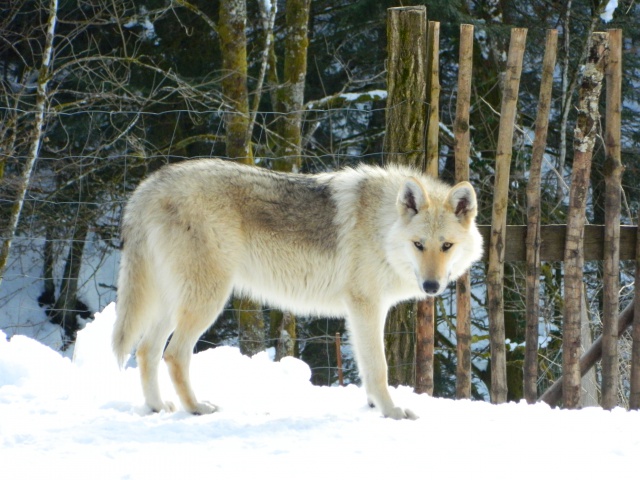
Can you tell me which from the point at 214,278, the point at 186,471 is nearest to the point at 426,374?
the point at 214,278

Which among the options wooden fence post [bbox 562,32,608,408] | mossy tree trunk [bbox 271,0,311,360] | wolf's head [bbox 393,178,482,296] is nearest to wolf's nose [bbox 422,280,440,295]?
wolf's head [bbox 393,178,482,296]

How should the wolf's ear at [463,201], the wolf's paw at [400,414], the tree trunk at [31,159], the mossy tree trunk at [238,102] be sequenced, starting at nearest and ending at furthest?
the wolf's paw at [400,414], the wolf's ear at [463,201], the tree trunk at [31,159], the mossy tree trunk at [238,102]

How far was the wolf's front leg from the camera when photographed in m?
4.31

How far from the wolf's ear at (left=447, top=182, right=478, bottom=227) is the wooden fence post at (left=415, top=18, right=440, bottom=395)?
3.02ft

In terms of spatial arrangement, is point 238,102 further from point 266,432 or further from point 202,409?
point 266,432

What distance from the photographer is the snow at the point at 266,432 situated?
307cm

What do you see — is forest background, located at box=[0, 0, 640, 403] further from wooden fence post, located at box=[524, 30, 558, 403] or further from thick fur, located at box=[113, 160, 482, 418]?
thick fur, located at box=[113, 160, 482, 418]

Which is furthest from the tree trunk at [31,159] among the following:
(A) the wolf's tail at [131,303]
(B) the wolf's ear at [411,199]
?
(B) the wolf's ear at [411,199]

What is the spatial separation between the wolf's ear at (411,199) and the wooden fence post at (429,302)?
3.29 ft

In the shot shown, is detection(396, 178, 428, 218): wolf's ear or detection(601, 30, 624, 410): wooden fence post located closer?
detection(396, 178, 428, 218): wolf's ear

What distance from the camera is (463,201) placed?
4496mm

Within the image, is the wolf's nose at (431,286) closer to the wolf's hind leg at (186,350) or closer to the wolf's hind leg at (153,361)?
the wolf's hind leg at (186,350)

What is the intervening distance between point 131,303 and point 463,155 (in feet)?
8.26

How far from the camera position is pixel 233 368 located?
5199mm
